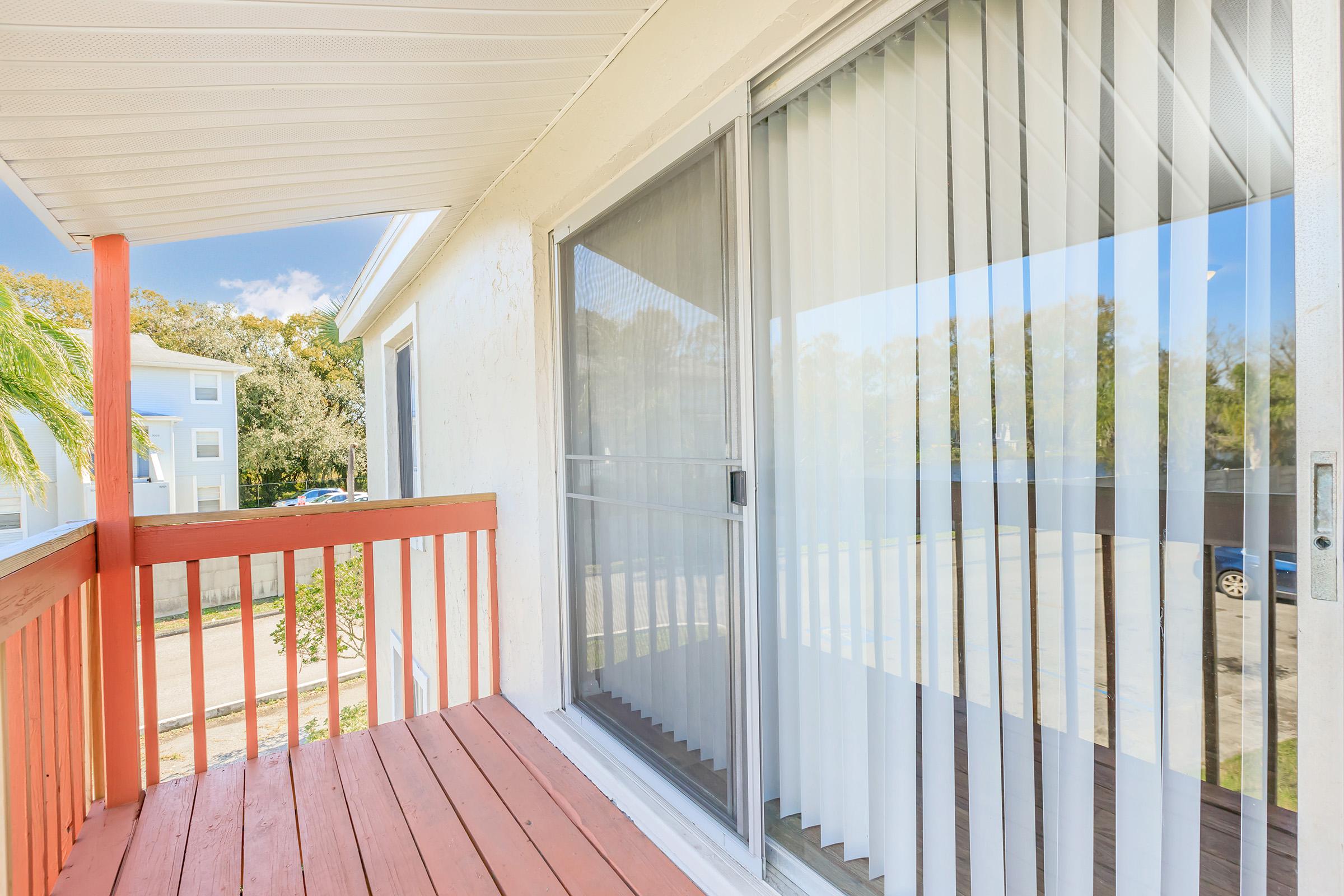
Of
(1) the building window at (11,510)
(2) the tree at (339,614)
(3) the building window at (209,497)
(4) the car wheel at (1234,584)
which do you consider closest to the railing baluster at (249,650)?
(1) the building window at (11,510)

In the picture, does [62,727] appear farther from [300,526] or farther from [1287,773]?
[1287,773]

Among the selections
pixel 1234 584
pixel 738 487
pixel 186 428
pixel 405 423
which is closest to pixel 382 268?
pixel 405 423

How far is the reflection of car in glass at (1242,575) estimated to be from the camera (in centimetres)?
75

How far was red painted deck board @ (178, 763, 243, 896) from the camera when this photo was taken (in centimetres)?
163

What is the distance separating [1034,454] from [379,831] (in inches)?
81.5

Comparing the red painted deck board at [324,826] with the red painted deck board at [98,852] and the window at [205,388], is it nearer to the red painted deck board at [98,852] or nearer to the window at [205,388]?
the red painted deck board at [98,852]

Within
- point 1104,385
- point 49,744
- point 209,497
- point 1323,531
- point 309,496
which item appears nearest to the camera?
point 1323,531

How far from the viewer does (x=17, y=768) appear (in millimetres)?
1406

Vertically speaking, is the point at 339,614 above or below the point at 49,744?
below

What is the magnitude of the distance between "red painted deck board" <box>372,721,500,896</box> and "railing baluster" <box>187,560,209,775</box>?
0.59m

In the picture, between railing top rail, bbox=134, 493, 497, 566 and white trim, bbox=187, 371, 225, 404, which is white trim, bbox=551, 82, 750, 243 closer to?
railing top rail, bbox=134, 493, 497, 566

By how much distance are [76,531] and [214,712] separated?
34.9ft

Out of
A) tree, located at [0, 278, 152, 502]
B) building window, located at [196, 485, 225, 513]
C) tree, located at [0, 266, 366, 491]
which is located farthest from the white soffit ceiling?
tree, located at [0, 266, 366, 491]

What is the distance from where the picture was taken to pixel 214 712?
9930mm
